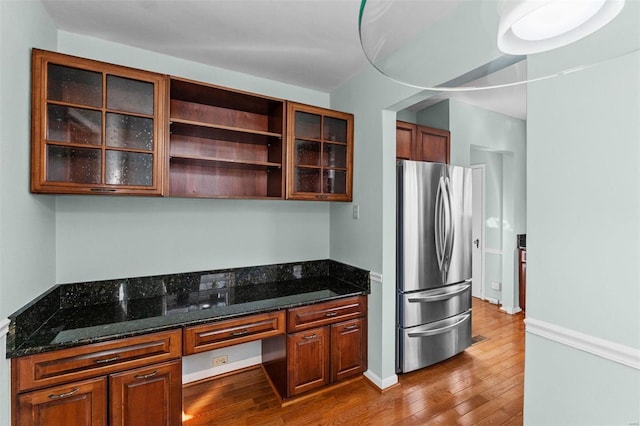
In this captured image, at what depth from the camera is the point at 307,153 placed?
251cm

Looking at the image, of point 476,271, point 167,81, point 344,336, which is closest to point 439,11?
point 167,81

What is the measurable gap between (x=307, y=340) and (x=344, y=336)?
0.35 meters

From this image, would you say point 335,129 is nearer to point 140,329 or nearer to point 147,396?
point 140,329

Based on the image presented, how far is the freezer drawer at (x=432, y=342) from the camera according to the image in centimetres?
250

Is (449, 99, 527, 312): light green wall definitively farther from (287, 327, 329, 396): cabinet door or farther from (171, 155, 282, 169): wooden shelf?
(287, 327, 329, 396): cabinet door

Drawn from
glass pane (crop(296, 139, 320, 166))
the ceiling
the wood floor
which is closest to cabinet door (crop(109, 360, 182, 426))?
the wood floor

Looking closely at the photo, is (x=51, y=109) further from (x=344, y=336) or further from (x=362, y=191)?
(x=344, y=336)

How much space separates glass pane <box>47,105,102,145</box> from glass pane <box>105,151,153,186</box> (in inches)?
5.1

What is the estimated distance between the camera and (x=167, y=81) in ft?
6.31

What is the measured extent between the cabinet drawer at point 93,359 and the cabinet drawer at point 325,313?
78 centimetres

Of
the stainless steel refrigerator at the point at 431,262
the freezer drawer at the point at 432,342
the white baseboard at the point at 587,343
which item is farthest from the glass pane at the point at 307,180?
the white baseboard at the point at 587,343

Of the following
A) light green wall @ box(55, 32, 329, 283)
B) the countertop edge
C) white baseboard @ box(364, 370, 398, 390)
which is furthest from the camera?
white baseboard @ box(364, 370, 398, 390)

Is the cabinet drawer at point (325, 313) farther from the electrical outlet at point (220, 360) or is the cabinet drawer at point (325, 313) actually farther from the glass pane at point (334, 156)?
the glass pane at point (334, 156)

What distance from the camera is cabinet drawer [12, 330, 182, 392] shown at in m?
1.41
